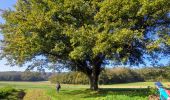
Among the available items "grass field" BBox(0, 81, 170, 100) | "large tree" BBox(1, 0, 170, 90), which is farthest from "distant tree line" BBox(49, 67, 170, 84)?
"large tree" BBox(1, 0, 170, 90)

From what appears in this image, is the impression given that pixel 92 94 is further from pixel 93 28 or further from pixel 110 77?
pixel 110 77

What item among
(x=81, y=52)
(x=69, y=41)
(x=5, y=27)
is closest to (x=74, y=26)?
(x=69, y=41)

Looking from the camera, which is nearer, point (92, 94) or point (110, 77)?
point (92, 94)

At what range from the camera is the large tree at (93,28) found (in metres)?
38.2

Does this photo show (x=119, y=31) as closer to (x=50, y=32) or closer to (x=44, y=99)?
(x=50, y=32)

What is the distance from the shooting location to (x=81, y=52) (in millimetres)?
38906

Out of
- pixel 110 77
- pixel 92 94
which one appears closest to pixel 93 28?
pixel 92 94

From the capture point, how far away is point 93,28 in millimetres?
39562

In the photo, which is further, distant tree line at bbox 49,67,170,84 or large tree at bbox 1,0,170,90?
distant tree line at bbox 49,67,170,84

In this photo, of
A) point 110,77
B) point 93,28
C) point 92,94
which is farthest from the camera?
point 110,77

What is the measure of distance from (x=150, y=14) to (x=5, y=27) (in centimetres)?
1901

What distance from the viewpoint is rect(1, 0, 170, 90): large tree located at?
125 feet

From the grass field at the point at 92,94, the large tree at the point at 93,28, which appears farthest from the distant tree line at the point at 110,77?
the large tree at the point at 93,28

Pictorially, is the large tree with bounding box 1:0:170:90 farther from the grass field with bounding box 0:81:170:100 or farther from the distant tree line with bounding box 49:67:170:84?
the distant tree line with bounding box 49:67:170:84
